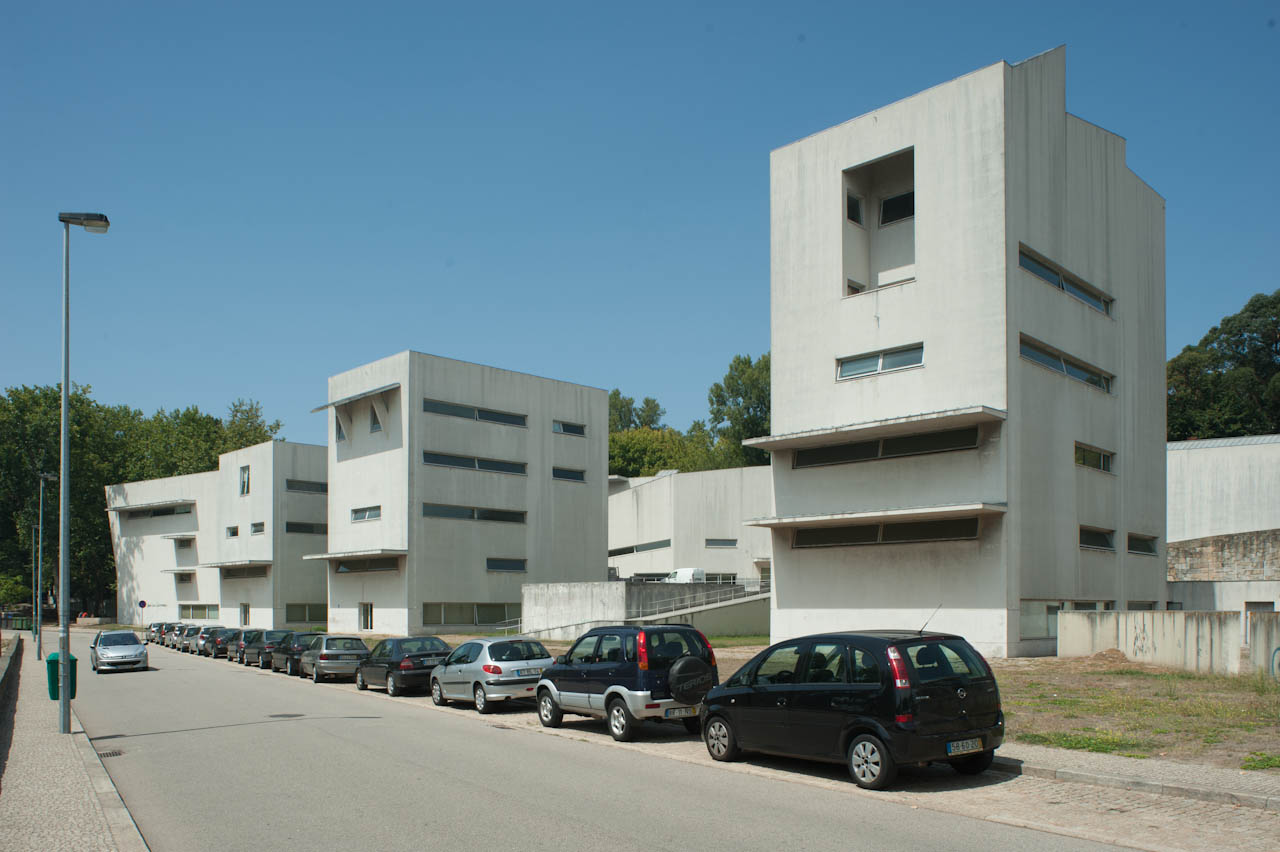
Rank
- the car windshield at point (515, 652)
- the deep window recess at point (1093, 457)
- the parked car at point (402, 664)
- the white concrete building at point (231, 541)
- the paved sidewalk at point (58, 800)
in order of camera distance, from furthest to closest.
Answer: the white concrete building at point (231, 541)
the deep window recess at point (1093, 457)
the parked car at point (402, 664)
the car windshield at point (515, 652)
the paved sidewalk at point (58, 800)

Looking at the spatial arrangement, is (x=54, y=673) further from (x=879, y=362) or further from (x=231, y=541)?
(x=231, y=541)

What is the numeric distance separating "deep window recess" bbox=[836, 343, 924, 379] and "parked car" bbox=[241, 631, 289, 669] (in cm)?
2058

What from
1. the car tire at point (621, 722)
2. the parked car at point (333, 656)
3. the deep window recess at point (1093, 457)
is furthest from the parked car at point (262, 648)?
the deep window recess at point (1093, 457)

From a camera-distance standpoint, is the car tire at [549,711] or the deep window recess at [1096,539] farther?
the deep window recess at [1096,539]

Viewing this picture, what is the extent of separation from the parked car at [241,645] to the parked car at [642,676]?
26324 mm

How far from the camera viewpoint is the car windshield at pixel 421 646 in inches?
965

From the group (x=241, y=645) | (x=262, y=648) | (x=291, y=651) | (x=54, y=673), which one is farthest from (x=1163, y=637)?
(x=241, y=645)

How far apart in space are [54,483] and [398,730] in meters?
84.0

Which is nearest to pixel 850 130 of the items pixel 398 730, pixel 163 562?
pixel 398 730

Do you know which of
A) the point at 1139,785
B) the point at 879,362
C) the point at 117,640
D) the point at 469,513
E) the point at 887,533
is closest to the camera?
the point at 1139,785

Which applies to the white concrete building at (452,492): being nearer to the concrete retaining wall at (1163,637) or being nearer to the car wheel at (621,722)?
the concrete retaining wall at (1163,637)

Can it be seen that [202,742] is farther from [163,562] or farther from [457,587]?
[163,562]

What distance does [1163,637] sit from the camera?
22.3 meters

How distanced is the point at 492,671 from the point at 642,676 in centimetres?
554
